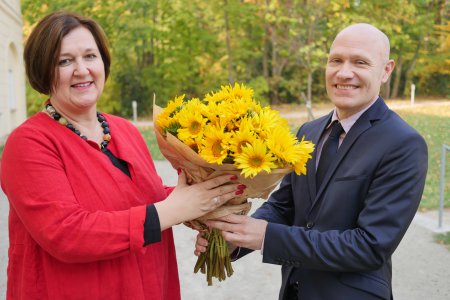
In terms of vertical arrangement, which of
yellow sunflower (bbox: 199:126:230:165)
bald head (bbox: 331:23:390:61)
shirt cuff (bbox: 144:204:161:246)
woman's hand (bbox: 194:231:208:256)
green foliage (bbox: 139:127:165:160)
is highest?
bald head (bbox: 331:23:390:61)

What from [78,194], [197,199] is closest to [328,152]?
[197,199]

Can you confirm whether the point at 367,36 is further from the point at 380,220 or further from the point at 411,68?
the point at 411,68

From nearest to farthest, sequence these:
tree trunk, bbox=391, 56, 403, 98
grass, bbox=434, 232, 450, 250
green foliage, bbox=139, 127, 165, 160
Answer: grass, bbox=434, 232, 450, 250 → green foliage, bbox=139, 127, 165, 160 → tree trunk, bbox=391, 56, 403, 98

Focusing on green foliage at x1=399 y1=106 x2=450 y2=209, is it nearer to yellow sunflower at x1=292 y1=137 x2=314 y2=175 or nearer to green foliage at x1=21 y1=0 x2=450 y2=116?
green foliage at x1=21 y1=0 x2=450 y2=116

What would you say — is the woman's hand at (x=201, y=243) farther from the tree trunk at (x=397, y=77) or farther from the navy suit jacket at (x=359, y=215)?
the tree trunk at (x=397, y=77)

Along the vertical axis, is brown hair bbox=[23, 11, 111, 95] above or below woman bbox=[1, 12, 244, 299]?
above

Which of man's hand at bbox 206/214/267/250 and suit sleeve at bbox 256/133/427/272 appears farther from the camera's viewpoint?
man's hand at bbox 206/214/267/250

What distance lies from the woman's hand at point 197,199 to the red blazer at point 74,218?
0.12 m

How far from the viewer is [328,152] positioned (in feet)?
7.53

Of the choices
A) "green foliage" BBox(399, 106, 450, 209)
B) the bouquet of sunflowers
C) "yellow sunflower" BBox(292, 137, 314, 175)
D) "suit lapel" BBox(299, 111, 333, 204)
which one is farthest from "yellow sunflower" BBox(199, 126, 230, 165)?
"green foliage" BBox(399, 106, 450, 209)

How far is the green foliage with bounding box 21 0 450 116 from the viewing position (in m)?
20.7

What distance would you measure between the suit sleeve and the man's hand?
0.21m

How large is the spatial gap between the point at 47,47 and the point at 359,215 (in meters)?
1.57

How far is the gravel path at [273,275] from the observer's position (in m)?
4.93
